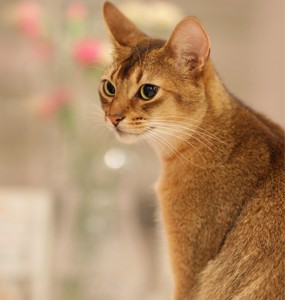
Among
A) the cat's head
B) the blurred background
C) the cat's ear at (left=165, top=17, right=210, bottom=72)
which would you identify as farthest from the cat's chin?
the blurred background

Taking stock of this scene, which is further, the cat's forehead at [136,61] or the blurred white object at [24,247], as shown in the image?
the blurred white object at [24,247]

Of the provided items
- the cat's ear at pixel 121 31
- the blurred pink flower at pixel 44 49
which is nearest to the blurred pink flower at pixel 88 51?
the blurred pink flower at pixel 44 49

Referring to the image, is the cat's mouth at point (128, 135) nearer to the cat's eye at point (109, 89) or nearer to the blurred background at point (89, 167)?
the cat's eye at point (109, 89)

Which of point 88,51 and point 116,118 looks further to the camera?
point 88,51

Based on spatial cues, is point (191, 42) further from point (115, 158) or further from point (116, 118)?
point (115, 158)

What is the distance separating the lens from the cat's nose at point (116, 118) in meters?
0.86

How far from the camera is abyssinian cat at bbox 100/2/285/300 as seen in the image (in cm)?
79

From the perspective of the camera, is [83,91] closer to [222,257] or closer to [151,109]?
[151,109]

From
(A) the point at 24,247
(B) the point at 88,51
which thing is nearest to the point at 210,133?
(B) the point at 88,51

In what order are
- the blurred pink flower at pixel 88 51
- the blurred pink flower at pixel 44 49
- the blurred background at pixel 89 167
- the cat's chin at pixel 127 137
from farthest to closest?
the blurred pink flower at pixel 44 49
the blurred background at pixel 89 167
the blurred pink flower at pixel 88 51
the cat's chin at pixel 127 137

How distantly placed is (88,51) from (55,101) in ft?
0.90

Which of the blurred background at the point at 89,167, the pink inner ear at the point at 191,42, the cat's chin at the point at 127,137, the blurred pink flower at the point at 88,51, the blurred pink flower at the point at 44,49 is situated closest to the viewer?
the pink inner ear at the point at 191,42

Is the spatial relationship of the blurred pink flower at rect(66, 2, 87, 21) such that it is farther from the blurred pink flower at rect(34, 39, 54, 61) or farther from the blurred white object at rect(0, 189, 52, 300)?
the blurred white object at rect(0, 189, 52, 300)

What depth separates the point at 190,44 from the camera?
803 millimetres
